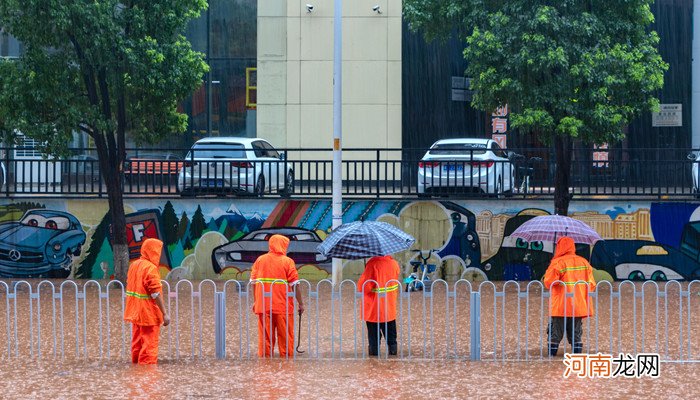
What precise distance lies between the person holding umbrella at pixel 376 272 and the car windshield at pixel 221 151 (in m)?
10.9

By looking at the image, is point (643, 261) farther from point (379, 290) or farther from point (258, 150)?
point (379, 290)

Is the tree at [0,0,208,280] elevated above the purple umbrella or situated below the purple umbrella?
above

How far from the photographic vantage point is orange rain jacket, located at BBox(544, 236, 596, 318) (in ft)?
39.4

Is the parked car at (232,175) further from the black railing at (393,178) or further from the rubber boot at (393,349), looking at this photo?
the rubber boot at (393,349)

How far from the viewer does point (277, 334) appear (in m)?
12.0

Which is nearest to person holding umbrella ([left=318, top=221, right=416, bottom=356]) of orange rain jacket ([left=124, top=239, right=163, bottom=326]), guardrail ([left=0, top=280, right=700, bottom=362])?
guardrail ([left=0, top=280, right=700, bottom=362])

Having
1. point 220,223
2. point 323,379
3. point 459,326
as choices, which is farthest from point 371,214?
point 323,379

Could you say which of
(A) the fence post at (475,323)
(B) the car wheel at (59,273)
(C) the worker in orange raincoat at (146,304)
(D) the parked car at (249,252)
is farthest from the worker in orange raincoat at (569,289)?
(B) the car wheel at (59,273)

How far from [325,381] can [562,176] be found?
1061 cm

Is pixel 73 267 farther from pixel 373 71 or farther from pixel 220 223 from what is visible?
pixel 373 71

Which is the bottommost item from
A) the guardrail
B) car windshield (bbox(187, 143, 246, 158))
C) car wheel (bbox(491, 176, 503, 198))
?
the guardrail

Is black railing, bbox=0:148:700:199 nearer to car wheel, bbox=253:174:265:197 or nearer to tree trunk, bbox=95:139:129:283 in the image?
car wheel, bbox=253:174:265:197

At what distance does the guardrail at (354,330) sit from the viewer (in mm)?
12242

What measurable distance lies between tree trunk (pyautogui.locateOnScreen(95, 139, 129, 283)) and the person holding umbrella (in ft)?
28.7
